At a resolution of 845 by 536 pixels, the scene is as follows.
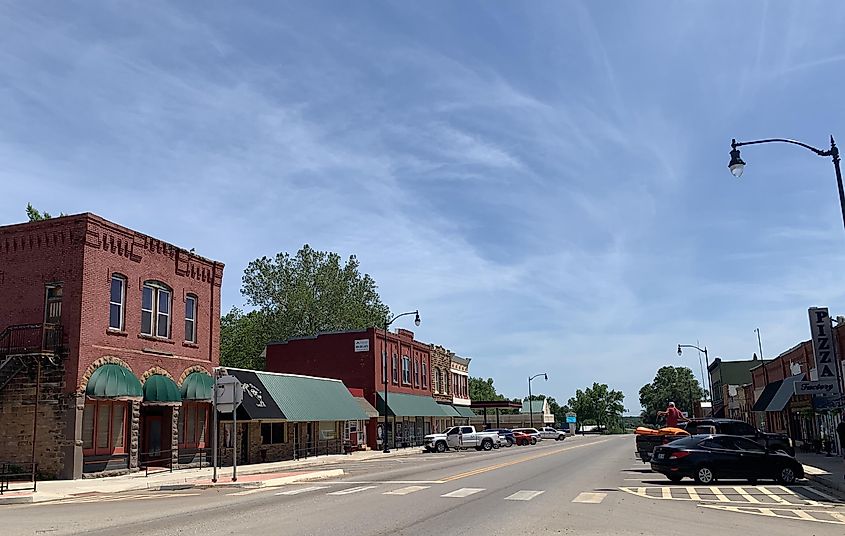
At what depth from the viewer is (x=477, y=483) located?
76.7 feet

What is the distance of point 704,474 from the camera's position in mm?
22391

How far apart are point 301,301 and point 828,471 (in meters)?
58.4

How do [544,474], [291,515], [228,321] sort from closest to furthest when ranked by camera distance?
[291,515] < [544,474] < [228,321]

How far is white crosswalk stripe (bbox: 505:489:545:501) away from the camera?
60.7 ft

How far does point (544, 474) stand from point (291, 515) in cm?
1424

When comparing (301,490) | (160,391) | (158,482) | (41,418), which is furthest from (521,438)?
(301,490)

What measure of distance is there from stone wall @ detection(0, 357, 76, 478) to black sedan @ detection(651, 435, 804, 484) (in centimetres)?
1973

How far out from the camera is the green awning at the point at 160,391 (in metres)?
30.8

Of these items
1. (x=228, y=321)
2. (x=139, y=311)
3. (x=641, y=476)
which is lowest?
(x=641, y=476)

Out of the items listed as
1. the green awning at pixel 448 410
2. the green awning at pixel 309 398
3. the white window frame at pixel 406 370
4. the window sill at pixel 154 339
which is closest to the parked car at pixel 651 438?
the green awning at pixel 309 398

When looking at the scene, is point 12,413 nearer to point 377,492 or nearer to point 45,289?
point 45,289

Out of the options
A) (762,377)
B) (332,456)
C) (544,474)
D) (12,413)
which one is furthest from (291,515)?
(762,377)

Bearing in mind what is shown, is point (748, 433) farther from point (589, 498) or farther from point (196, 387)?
point (196, 387)

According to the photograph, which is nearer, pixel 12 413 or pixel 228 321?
pixel 12 413
